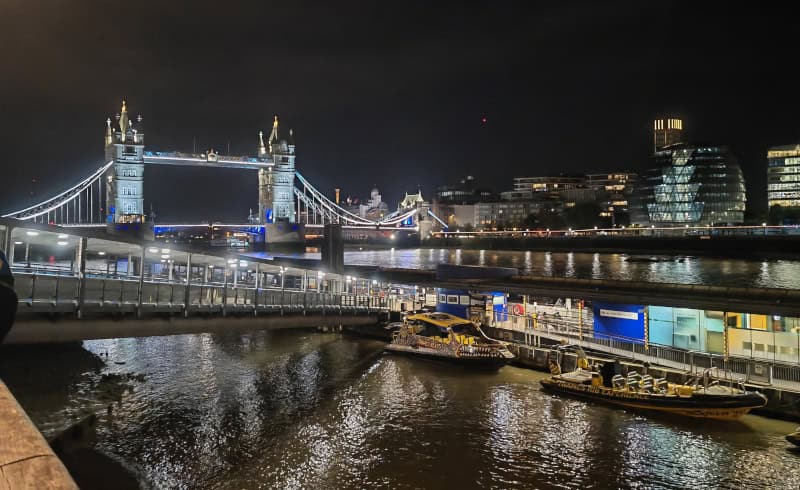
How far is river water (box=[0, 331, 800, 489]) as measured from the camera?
39.9 feet

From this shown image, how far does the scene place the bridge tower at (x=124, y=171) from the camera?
9369 centimetres

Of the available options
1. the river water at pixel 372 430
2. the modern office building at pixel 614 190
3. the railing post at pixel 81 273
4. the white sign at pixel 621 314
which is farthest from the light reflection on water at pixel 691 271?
the modern office building at pixel 614 190

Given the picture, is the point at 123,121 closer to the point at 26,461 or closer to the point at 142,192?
the point at 142,192

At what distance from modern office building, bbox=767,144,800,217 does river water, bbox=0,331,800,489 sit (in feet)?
391

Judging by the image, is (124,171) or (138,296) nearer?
(138,296)

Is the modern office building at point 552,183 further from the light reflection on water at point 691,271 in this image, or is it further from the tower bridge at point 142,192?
the light reflection on water at point 691,271

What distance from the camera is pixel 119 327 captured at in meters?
13.7

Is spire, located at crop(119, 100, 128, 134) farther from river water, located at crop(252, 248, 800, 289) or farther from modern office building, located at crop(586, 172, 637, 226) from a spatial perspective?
modern office building, located at crop(586, 172, 637, 226)

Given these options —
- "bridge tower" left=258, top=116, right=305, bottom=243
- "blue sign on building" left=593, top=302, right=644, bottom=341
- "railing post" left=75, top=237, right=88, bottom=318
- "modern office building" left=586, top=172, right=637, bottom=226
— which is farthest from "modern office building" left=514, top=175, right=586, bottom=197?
"railing post" left=75, top=237, right=88, bottom=318

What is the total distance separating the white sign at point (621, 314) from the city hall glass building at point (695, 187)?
97924mm

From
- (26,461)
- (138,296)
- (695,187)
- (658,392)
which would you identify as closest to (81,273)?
(138,296)

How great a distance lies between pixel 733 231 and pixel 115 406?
95.8 m

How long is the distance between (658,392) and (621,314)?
5.05 metres

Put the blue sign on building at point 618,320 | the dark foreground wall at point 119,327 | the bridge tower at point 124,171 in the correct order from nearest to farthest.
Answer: the dark foreground wall at point 119,327 < the blue sign on building at point 618,320 < the bridge tower at point 124,171
